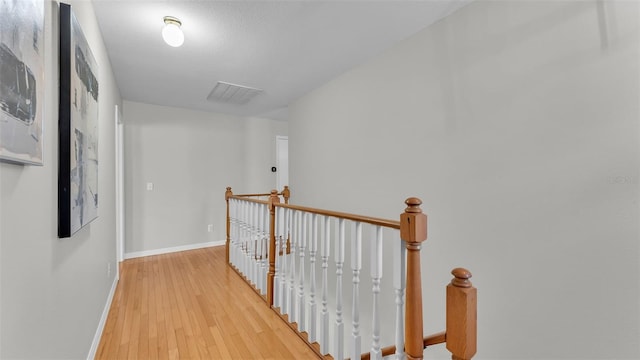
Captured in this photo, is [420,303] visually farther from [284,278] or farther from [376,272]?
[284,278]

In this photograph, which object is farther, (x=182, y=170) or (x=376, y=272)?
(x=182, y=170)

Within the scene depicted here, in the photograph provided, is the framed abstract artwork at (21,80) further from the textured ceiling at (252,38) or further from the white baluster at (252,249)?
the white baluster at (252,249)

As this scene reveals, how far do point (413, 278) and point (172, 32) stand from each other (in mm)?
2283

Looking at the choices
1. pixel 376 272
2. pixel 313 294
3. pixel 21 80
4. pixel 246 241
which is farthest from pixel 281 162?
pixel 21 80

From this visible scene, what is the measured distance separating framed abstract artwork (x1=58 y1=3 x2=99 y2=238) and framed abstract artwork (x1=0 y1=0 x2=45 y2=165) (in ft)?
0.98

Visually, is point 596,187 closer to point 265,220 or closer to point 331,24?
point 331,24

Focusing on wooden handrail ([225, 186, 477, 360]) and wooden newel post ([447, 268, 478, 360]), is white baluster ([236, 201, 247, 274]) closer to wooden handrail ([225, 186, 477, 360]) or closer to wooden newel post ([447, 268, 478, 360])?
wooden handrail ([225, 186, 477, 360])

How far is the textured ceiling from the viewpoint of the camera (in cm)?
192

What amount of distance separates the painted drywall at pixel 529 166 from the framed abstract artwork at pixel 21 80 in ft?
7.49

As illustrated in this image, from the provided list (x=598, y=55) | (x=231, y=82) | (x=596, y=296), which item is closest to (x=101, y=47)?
(x=231, y=82)

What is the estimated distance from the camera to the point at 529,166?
1.62 metres

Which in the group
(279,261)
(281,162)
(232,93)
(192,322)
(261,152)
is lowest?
(192,322)

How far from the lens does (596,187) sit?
1386mm

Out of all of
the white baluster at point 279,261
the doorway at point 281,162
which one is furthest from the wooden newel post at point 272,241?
the doorway at point 281,162
